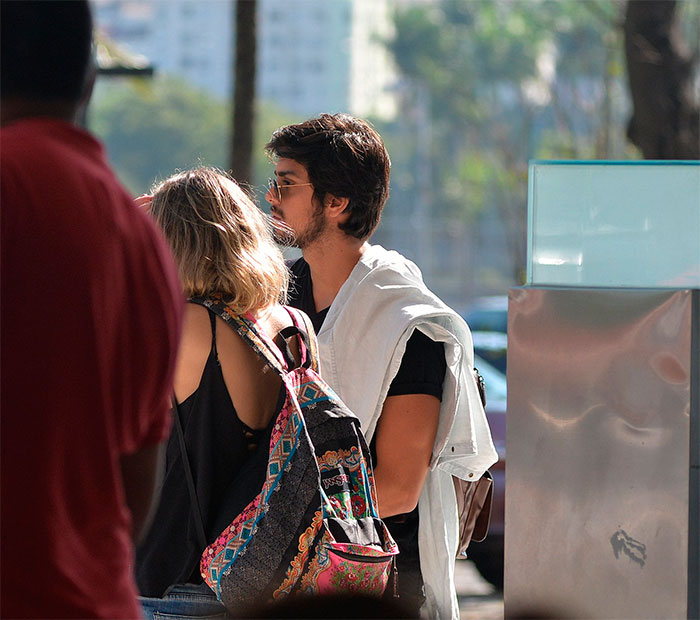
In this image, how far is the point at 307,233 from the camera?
3094 mm

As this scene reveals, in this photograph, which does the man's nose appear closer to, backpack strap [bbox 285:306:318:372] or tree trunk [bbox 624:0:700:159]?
backpack strap [bbox 285:306:318:372]

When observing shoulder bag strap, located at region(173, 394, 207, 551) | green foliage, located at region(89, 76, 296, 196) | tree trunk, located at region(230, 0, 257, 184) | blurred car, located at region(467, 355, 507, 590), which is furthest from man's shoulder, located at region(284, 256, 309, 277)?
green foliage, located at region(89, 76, 296, 196)

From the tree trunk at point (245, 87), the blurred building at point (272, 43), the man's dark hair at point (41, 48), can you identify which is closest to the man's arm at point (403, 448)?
the man's dark hair at point (41, 48)

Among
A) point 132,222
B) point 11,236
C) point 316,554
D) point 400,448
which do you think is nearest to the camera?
point 11,236

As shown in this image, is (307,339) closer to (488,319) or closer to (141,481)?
(141,481)

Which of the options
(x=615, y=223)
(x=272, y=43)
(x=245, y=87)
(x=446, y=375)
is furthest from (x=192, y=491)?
(x=272, y=43)

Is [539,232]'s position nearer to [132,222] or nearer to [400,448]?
[400,448]

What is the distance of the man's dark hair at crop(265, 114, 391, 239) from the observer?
303 cm

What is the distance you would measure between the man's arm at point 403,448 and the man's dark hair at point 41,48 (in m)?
1.46

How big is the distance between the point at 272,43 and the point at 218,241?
105 metres

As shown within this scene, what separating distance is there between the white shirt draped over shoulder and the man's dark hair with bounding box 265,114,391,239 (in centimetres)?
16

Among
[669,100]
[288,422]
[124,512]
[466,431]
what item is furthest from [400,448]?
[669,100]

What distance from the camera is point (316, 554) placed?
2.22 meters

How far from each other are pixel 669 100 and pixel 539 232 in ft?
18.5
